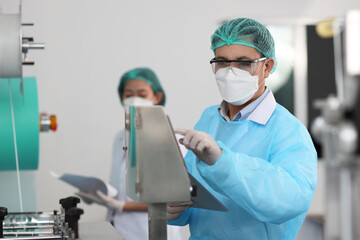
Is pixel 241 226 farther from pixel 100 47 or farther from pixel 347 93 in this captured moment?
pixel 100 47

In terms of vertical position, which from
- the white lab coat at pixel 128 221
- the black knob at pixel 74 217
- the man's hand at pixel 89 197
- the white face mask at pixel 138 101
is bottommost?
the white lab coat at pixel 128 221

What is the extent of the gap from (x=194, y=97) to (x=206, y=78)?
0.16 meters

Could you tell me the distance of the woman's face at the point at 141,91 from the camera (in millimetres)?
2904

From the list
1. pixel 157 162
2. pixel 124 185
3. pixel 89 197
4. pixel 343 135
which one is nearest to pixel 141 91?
pixel 124 185

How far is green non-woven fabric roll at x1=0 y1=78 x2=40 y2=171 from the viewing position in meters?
1.63

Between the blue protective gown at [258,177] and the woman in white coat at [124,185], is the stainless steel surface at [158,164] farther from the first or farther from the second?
the woman in white coat at [124,185]

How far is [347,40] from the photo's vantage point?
681 mm

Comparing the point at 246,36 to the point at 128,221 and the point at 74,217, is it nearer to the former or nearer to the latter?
the point at 74,217

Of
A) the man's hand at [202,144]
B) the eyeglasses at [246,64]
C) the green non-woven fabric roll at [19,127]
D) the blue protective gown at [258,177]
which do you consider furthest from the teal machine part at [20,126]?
the man's hand at [202,144]

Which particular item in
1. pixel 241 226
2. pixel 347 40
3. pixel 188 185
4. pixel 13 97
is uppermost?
pixel 347 40

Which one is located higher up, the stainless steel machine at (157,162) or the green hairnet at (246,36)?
the green hairnet at (246,36)

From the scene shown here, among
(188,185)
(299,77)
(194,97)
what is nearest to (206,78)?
(194,97)

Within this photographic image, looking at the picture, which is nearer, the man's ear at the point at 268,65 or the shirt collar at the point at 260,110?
the shirt collar at the point at 260,110

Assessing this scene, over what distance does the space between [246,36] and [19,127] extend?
0.79 meters
